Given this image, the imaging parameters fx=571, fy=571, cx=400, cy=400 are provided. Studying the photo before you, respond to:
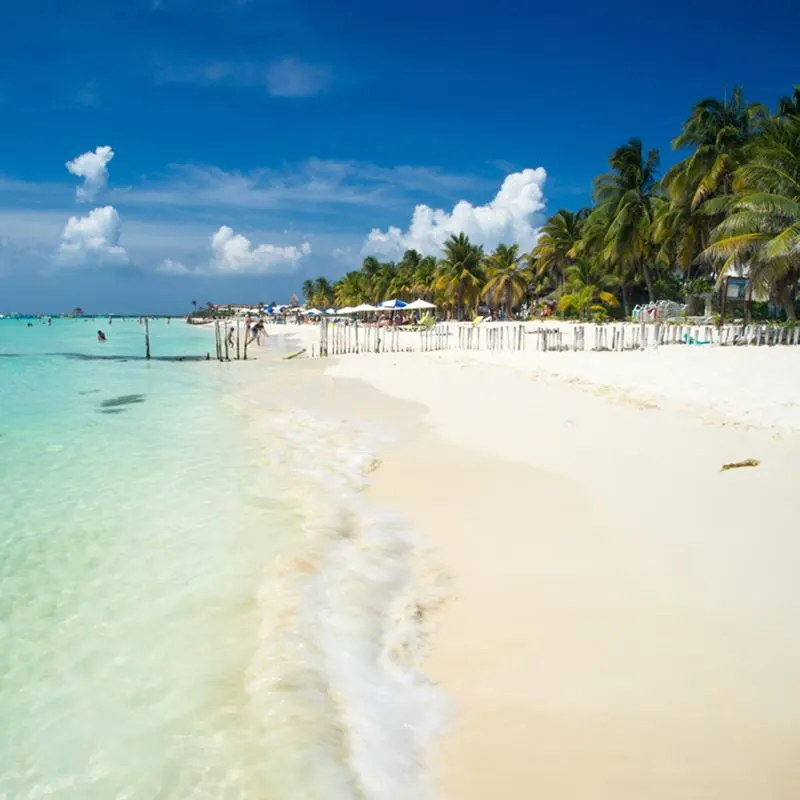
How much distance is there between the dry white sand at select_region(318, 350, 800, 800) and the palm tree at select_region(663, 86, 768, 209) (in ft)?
77.6

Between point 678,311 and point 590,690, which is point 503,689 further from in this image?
point 678,311

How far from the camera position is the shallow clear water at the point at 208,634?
303 centimetres

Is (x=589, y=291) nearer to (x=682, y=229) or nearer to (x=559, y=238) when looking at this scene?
(x=682, y=229)

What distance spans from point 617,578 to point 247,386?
16904 millimetres

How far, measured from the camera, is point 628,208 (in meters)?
35.1

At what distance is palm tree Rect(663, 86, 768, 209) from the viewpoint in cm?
A: 2767

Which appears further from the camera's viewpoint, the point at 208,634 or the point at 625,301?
the point at 625,301

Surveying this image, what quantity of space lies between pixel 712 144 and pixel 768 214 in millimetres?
11913

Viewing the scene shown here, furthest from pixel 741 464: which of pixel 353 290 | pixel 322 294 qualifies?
pixel 322 294

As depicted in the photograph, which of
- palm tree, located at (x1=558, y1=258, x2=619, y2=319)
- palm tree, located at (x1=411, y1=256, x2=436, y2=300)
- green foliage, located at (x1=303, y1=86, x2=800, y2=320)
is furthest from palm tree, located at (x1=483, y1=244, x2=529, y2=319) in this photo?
palm tree, located at (x1=411, y1=256, x2=436, y2=300)

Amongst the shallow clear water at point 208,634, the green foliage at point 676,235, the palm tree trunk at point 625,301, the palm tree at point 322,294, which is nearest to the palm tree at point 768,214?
the green foliage at point 676,235

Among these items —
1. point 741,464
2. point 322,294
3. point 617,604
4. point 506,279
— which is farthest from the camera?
point 322,294

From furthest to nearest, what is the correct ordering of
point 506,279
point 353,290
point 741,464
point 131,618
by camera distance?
point 353,290
point 506,279
point 741,464
point 131,618

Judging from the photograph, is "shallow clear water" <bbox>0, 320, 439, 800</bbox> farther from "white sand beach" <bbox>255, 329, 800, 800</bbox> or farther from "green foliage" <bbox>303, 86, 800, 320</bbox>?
"green foliage" <bbox>303, 86, 800, 320</bbox>
